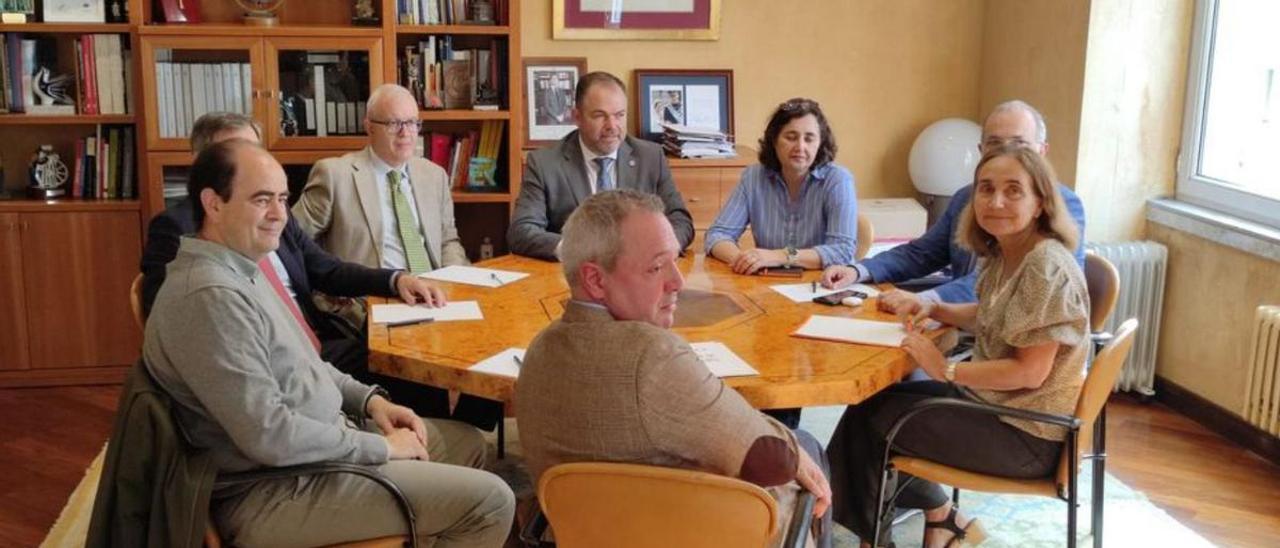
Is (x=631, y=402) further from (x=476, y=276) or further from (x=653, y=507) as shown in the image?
(x=476, y=276)

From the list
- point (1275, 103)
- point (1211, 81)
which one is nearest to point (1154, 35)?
point (1211, 81)

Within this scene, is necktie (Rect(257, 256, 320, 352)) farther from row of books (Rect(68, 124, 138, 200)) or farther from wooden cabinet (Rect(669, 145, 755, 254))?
wooden cabinet (Rect(669, 145, 755, 254))

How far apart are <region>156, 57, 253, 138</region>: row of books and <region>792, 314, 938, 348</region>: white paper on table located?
99.8 inches

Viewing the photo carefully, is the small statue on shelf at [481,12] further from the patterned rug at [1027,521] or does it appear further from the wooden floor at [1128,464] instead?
the wooden floor at [1128,464]

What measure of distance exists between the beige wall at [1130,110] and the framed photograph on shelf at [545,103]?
2062mm

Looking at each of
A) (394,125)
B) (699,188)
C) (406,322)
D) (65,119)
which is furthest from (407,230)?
(65,119)

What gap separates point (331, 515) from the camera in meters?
2.24

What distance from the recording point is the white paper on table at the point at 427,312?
2.87 metres

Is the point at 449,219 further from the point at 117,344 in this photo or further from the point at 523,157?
the point at 117,344

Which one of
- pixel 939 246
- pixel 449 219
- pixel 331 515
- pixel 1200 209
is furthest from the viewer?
pixel 1200 209

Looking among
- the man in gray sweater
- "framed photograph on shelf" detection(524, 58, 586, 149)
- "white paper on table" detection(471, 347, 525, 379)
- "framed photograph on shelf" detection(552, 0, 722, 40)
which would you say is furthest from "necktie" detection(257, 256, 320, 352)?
"framed photograph on shelf" detection(552, 0, 722, 40)

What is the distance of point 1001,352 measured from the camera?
2.65 m

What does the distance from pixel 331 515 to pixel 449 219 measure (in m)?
1.92

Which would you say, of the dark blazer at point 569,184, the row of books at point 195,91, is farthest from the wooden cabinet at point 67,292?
the dark blazer at point 569,184
